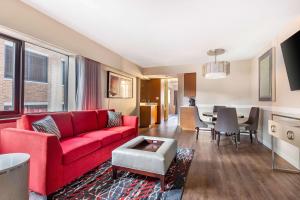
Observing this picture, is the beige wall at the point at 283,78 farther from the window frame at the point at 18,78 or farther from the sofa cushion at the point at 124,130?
the window frame at the point at 18,78

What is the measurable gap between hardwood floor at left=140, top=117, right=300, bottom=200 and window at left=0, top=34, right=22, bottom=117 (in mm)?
2680

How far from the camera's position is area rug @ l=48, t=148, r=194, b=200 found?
1.76 metres

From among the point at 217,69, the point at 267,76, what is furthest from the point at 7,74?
the point at 267,76

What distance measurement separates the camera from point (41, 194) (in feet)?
5.64

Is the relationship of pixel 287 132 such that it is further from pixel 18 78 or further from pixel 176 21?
pixel 18 78

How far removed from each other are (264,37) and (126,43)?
302cm

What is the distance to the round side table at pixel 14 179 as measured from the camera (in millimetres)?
1121

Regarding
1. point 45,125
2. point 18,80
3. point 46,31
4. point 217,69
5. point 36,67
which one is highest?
point 46,31

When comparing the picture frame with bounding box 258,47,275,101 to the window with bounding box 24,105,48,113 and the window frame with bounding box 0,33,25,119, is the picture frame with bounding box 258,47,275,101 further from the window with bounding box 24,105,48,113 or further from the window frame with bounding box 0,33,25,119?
the window frame with bounding box 0,33,25,119

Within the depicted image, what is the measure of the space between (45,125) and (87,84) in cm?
147

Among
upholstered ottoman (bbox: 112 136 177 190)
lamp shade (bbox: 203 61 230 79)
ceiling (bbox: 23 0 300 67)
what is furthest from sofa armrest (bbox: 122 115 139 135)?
lamp shade (bbox: 203 61 230 79)

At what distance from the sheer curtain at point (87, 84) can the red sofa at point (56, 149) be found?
0.51 m

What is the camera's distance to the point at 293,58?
2422mm

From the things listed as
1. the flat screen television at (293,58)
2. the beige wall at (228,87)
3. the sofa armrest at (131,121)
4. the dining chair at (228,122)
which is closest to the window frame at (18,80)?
the sofa armrest at (131,121)
